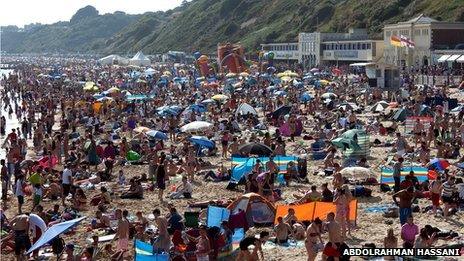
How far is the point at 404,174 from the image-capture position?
51.3ft

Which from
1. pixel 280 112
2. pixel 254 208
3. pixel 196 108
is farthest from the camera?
pixel 196 108

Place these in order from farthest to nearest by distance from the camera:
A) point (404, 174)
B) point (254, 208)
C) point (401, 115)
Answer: point (401, 115) < point (404, 174) < point (254, 208)

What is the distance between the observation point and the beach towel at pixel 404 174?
609 inches

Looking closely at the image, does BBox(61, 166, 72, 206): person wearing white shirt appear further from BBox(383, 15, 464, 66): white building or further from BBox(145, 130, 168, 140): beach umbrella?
BBox(383, 15, 464, 66): white building

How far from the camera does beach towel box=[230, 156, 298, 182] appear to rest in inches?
658

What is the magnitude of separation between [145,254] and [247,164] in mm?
6501

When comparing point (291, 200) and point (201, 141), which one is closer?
point (291, 200)

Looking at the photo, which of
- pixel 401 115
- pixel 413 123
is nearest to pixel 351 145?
pixel 413 123

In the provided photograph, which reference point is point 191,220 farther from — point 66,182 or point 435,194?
point 66,182

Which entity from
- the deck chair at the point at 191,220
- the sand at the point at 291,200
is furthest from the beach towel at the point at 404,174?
the deck chair at the point at 191,220

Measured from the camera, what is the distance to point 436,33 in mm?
48031

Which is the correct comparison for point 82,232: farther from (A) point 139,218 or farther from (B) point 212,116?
(B) point 212,116

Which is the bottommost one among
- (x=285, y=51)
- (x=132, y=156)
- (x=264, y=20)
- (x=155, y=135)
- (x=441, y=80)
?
(x=285, y=51)

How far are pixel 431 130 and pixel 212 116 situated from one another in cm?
1069
